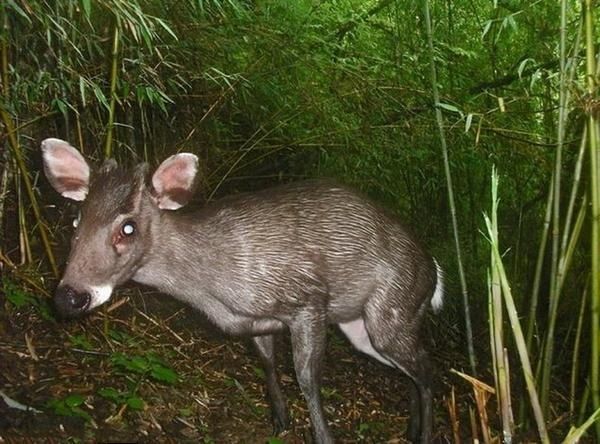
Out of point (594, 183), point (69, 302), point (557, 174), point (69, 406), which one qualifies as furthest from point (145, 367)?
point (594, 183)

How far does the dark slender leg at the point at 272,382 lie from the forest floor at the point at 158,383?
5cm

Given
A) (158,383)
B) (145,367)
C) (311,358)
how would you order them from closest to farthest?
1. (311,358)
2. (145,367)
3. (158,383)

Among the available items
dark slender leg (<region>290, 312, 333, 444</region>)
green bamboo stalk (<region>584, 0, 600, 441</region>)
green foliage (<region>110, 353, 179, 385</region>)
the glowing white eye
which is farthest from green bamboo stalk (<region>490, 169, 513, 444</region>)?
green foliage (<region>110, 353, 179, 385</region>)

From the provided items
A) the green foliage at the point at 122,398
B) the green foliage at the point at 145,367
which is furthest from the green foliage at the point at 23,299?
the green foliage at the point at 122,398


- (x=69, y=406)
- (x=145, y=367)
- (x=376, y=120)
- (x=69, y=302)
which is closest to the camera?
(x=69, y=302)

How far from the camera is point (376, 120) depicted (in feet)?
13.9

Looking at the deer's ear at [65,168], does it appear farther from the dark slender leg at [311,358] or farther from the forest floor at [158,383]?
the dark slender leg at [311,358]

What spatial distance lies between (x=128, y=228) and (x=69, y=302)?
0.36 metres

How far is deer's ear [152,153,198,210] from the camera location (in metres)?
3.03

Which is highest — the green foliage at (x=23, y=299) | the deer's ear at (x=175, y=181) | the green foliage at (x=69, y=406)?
the deer's ear at (x=175, y=181)

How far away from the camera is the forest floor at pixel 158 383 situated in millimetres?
3268

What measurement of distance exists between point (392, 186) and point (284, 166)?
0.60 m

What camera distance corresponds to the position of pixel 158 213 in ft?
10.6

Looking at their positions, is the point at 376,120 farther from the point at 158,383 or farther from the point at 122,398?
the point at 122,398
